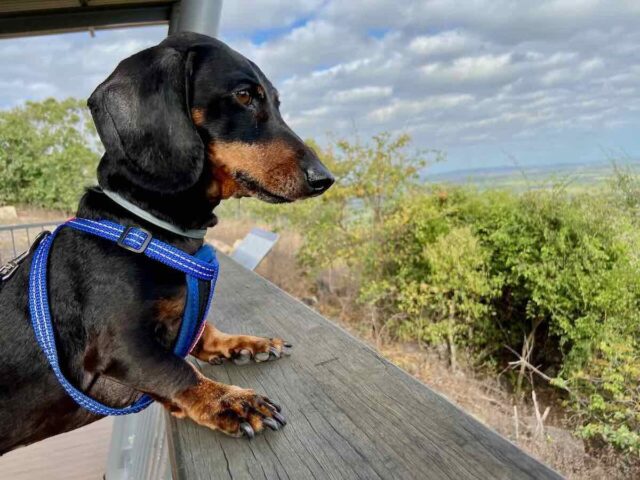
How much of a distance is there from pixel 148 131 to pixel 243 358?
693mm

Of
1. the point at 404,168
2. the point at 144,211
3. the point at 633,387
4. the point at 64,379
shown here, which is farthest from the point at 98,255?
the point at 404,168

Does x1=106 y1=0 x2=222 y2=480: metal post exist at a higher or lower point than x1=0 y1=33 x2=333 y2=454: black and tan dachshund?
lower

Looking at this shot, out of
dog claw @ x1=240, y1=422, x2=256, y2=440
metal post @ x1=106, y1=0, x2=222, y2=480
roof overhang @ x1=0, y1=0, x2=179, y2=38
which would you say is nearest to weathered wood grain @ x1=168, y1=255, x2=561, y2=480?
dog claw @ x1=240, y1=422, x2=256, y2=440

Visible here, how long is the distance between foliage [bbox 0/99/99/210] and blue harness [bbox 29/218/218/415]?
13.7 metres

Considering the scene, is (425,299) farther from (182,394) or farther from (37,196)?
(37,196)

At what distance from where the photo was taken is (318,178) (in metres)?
1.37

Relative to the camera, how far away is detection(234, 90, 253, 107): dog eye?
140cm

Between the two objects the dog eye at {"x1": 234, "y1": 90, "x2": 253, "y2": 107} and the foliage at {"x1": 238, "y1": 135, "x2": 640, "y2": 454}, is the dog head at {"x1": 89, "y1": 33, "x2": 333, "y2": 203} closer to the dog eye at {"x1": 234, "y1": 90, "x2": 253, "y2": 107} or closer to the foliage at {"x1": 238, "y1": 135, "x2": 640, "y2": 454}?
the dog eye at {"x1": 234, "y1": 90, "x2": 253, "y2": 107}

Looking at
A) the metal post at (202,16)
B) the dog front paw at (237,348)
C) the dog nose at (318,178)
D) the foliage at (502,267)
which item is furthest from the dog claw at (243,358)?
the foliage at (502,267)

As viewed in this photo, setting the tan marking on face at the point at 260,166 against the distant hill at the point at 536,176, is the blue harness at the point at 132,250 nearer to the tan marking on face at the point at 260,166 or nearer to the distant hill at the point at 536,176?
the tan marking on face at the point at 260,166

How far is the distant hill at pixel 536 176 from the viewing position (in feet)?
20.7

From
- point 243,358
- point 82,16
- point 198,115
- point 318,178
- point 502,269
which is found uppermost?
point 82,16

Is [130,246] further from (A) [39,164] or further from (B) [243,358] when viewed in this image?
(A) [39,164]

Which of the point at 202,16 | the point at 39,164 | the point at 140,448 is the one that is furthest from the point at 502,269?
the point at 39,164
